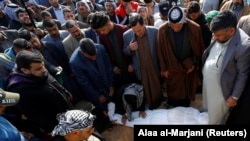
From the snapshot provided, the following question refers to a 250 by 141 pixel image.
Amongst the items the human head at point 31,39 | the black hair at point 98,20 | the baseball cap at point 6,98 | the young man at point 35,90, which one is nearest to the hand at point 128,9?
the black hair at point 98,20

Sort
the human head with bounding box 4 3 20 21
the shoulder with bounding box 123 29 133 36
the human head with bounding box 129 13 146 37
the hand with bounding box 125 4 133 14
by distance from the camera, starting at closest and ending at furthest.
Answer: the human head with bounding box 129 13 146 37, the shoulder with bounding box 123 29 133 36, the hand with bounding box 125 4 133 14, the human head with bounding box 4 3 20 21

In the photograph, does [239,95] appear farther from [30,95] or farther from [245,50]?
[30,95]

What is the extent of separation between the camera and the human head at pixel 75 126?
199cm

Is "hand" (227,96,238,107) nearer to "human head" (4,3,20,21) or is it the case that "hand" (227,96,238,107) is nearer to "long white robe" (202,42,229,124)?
"long white robe" (202,42,229,124)

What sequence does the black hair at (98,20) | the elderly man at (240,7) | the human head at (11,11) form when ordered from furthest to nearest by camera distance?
the human head at (11,11) < the elderly man at (240,7) < the black hair at (98,20)

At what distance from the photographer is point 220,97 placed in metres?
3.00

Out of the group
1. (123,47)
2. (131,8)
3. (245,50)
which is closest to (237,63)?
(245,50)

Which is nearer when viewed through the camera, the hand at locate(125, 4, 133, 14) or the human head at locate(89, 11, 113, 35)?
the human head at locate(89, 11, 113, 35)

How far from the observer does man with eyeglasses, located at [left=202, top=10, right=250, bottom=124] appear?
2615mm

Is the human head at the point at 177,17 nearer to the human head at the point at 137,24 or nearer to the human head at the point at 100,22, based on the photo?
the human head at the point at 137,24

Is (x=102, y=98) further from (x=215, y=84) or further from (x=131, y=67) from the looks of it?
(x=215, y=84)

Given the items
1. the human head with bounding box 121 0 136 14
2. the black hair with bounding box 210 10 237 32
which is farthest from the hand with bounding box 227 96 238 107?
the human head with bounding box 121 0 136 14

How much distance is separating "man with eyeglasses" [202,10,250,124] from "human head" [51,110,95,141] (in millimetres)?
1515

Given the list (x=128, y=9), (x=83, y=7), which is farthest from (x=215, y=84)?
(x=83, y=7)
